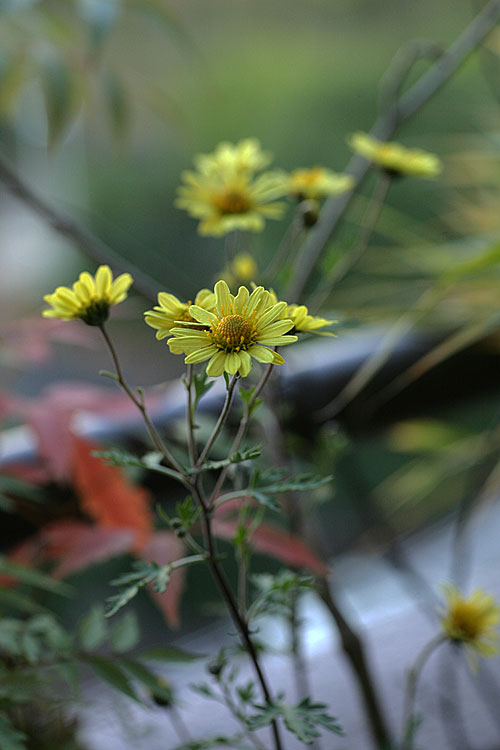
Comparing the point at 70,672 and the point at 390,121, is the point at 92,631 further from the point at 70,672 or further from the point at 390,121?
the point at 390,121

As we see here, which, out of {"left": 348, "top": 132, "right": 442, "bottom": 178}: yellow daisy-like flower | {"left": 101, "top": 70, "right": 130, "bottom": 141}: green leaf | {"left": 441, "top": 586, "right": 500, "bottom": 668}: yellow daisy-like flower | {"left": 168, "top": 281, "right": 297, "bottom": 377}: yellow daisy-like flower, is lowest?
{"left": 441, "top": 586, "right": 500, "bottom": 668}: yellow daisy-like flower

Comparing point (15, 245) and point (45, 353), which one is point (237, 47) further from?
point (45, 353)

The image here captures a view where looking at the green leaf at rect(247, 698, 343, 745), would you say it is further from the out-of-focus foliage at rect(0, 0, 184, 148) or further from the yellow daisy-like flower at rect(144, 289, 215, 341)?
the out-of-focus foliage at rect(0, 0, 184, 148)

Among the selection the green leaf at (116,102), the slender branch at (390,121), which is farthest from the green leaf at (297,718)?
the green leaf at (116,102)

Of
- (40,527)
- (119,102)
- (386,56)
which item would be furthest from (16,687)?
(386,56)

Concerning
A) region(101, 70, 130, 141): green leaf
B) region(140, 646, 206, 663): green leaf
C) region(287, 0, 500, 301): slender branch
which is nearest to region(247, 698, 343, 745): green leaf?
region(140, 646, 206, 663): green leaf

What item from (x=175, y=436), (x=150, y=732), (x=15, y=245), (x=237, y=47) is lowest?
(x=150, y=732)
